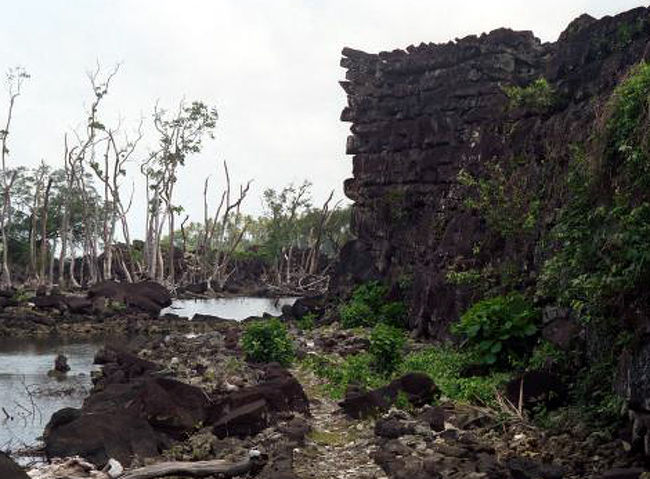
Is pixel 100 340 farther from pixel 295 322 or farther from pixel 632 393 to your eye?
pixel 632 393

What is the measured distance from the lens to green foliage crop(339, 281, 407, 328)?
76.1 feet

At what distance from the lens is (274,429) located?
10.9 metres

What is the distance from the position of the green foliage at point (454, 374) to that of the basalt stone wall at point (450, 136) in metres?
2.06

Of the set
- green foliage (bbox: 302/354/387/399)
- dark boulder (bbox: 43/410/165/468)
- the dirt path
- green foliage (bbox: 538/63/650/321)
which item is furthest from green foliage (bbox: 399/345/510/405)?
dark boulder (bbox: 43/410/165/468)

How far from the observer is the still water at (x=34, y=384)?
13586 millimetres

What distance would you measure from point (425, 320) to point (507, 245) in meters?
3.90

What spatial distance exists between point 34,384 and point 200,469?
10.2m

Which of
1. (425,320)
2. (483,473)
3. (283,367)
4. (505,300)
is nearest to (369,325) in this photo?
(425,320)

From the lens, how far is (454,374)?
13.6 metres

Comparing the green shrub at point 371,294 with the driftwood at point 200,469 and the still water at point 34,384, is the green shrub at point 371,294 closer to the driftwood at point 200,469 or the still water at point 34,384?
the still water at point 34,384

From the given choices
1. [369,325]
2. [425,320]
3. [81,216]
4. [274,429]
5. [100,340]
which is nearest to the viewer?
[274,429]

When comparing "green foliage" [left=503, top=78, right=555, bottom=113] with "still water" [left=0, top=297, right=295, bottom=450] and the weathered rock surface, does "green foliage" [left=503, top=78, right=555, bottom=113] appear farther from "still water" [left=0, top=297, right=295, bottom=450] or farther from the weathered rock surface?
"still water" [left=0, top=297, right=295, bottom=450]

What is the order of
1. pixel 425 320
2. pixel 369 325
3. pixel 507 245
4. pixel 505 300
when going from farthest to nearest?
pixel 369 325
pixel 425 320
pixel 507 245
pixel 505 300

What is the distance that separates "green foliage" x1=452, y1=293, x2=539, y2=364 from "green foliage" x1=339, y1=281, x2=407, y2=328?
28.6 feet
